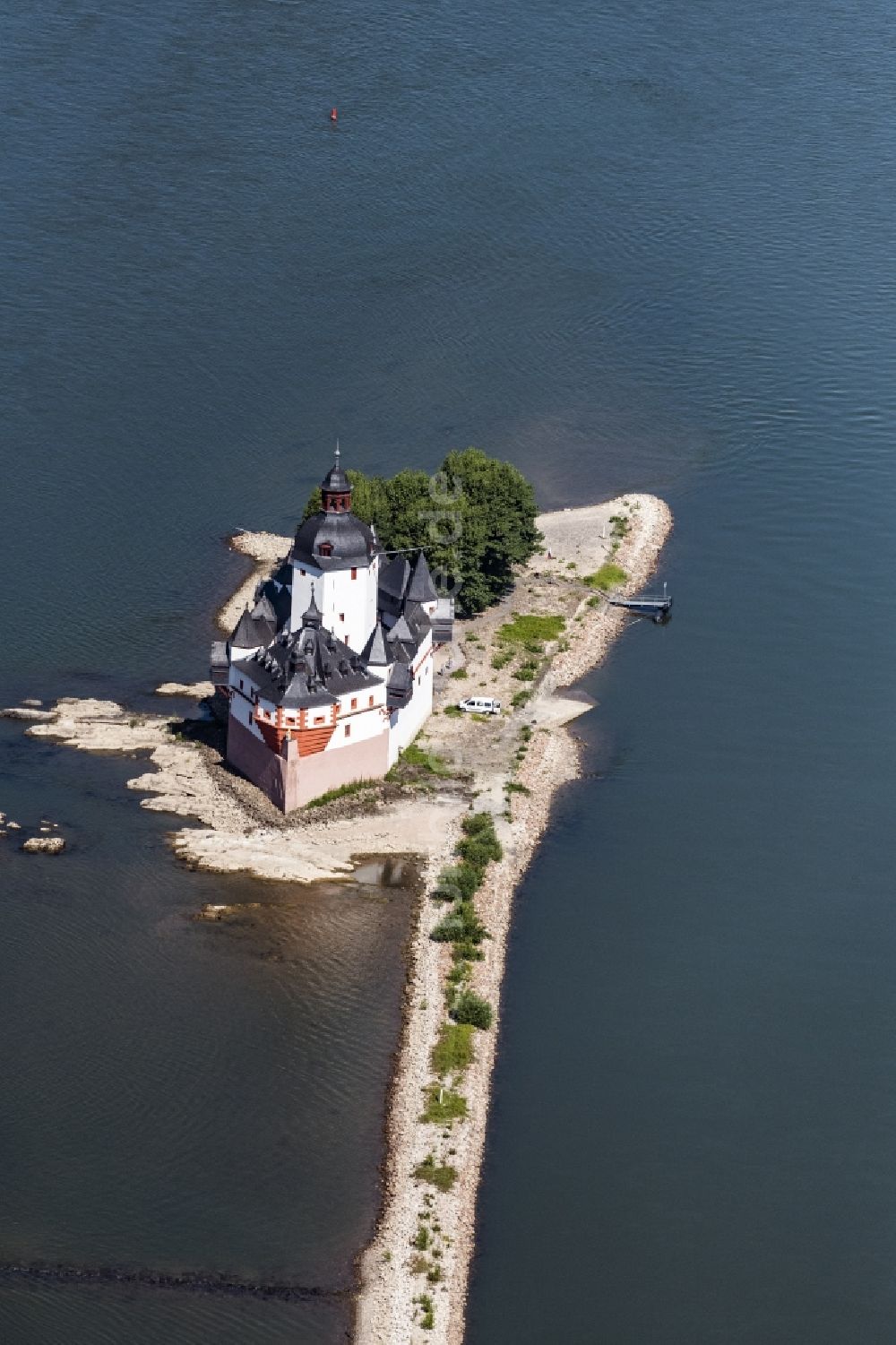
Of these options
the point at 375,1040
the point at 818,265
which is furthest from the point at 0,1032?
the point at 818,265

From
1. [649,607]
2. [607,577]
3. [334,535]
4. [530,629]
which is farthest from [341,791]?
[607,577]

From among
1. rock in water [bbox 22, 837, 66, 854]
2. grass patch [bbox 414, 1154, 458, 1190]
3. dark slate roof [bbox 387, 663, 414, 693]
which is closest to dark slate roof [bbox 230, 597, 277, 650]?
dark slate roof [bbox 387, 663, 414, 693]

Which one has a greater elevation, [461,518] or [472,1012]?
[461,518]

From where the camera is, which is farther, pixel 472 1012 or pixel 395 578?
pixel 395 578

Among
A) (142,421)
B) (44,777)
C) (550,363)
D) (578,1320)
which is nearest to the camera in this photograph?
(578,1320)

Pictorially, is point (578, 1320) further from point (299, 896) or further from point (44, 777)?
point (44, 777)

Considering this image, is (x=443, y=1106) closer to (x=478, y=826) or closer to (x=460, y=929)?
(x=460, y=929)
